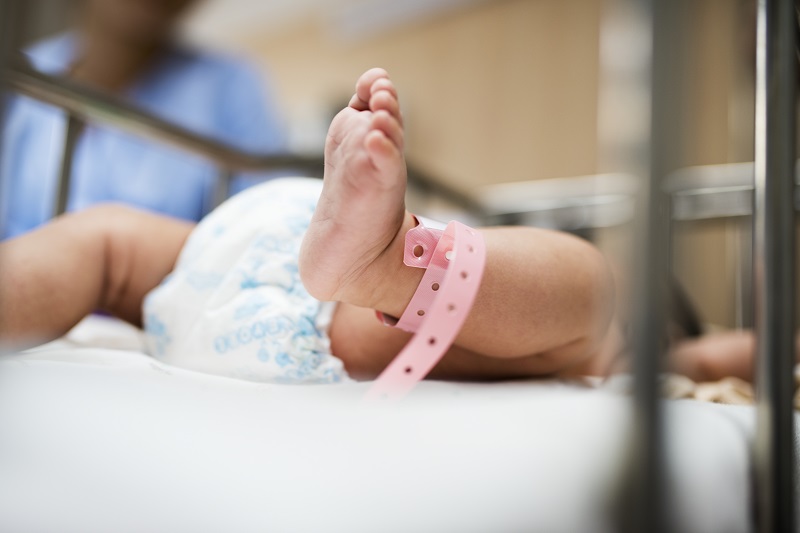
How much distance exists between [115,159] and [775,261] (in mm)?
619

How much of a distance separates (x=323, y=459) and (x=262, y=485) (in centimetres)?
3

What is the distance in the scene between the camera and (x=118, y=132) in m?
0.67

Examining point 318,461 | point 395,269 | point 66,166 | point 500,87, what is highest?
point 500,87

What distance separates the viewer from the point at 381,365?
1.36 feet

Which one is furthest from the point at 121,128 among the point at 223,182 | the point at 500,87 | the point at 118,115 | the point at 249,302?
the point at 500,87

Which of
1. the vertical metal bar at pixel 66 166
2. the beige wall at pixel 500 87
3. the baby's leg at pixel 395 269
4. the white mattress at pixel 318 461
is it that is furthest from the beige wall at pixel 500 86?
the white mattress at pixel 318 461

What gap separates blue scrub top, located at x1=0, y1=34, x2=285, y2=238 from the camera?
1.80 ft

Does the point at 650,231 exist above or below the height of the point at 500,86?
below

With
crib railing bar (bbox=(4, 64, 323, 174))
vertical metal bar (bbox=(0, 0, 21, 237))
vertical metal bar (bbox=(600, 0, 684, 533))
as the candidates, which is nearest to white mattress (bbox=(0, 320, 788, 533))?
vertical metal bar (bbox=(600, 0, 684, 533))

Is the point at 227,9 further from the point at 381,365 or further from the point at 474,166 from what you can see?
the point at 381,365

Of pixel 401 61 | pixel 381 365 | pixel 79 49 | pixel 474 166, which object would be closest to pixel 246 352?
pixel 381 365

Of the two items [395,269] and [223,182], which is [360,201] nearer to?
[395,269]

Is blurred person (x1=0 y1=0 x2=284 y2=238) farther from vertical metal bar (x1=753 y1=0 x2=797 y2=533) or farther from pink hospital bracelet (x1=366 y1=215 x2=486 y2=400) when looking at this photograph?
vertical metal bar (x1=753 y1=0 x2=797 y2=533)

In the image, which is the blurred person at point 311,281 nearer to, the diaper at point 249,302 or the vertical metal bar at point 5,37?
the diaper at point 249,302
